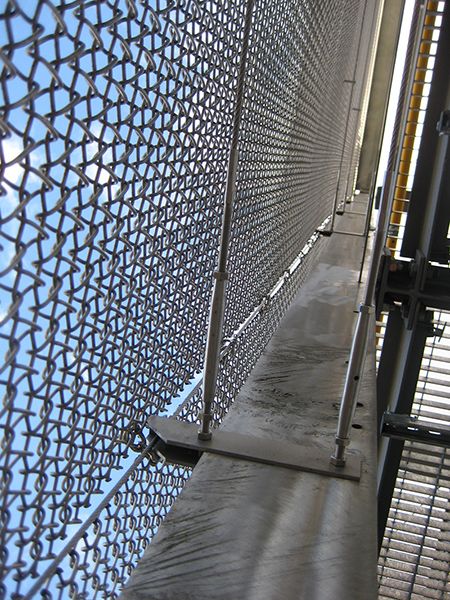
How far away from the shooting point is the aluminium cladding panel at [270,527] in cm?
72

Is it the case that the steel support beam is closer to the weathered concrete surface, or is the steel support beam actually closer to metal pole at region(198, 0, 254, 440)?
the weathered concrete surface

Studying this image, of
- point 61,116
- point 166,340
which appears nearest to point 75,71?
point 61,116

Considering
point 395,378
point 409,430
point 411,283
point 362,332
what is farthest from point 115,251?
point 395,378

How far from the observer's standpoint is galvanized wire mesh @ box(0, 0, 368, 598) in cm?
54

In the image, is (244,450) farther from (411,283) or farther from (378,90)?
(378,90)

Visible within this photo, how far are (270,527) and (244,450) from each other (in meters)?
0.17

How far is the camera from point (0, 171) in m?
0.47

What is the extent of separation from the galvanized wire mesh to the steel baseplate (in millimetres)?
37

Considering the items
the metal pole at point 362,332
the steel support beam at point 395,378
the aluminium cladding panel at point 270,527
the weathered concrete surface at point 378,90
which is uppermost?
the weathered concrete surface at point 378,90

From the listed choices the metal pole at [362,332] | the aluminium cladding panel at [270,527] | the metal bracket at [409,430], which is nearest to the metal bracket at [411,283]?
the metal bracket at [409,430]

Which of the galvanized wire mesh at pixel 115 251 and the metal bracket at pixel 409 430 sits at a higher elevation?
the galvanized wire mesh at pixel 115 251

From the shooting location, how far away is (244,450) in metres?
0.99

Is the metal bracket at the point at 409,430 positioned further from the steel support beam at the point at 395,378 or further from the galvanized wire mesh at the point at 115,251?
the galvanized wire mesh at the point at 115,251

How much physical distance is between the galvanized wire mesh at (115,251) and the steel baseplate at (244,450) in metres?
0.04
